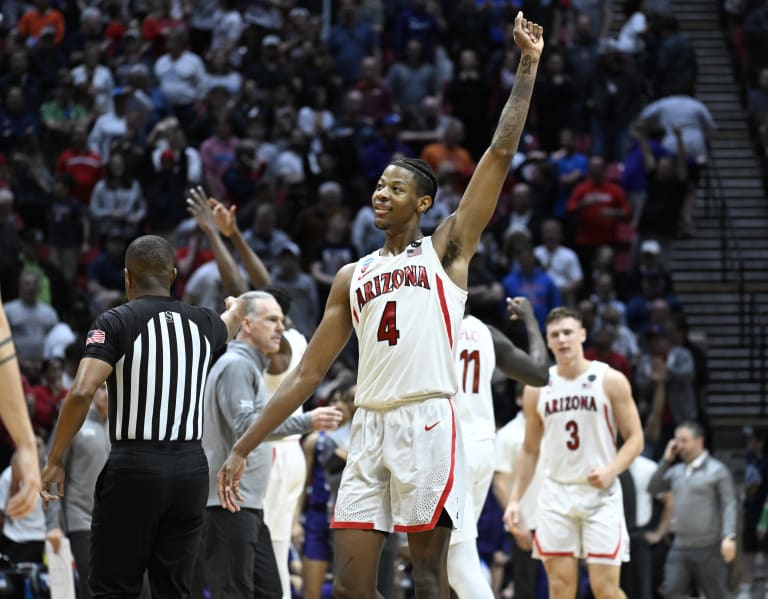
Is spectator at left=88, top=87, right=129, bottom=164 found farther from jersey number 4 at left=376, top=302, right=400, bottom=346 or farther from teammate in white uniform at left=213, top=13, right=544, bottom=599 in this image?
jersey number 4 at left=376, top=302, right=400, bottom=346

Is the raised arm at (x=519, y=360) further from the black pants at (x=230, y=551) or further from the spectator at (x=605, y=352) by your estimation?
the spectator at (x=605, y=352)

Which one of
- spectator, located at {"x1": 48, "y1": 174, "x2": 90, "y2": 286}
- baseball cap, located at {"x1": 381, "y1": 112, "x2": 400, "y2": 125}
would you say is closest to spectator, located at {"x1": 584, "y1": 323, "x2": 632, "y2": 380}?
baseball cap, located at {"x1": 381, "y1": 112, "x2": 400, "y2": 125}

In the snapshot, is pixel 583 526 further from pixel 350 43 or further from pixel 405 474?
pixel 350 43

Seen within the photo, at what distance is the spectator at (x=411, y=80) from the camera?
62.8 feet

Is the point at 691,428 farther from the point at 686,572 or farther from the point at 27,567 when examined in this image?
the point at 27,567

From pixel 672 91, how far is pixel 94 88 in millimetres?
8110

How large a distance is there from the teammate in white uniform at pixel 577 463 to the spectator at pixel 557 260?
713 cm

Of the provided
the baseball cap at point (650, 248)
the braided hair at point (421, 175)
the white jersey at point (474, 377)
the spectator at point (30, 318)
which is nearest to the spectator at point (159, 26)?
the spectator at point (30, 318)

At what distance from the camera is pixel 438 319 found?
621cm

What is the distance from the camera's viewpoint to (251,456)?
824cm

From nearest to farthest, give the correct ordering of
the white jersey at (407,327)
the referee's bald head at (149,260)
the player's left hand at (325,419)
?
1. the white jersey at (407,327)
2. the referee's bald head at (149,260)
3. the player's left hand at (325,419)

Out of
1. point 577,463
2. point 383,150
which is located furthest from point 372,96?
point 577,463

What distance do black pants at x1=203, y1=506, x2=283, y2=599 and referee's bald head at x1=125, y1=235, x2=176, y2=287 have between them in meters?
1.76

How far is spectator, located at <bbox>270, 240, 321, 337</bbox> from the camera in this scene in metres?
15.3
